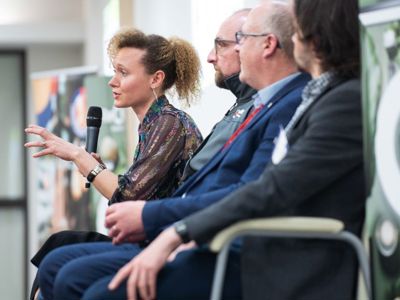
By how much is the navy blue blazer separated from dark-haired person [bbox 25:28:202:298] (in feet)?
1.68

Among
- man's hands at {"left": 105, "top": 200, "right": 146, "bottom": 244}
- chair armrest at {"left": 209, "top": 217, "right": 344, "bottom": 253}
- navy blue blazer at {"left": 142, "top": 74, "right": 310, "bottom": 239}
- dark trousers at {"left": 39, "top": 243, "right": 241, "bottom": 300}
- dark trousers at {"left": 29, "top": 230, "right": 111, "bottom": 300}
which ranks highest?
navy blue blazer at {"left": 142, "top": 74, "right": 310, "bottom": 239}

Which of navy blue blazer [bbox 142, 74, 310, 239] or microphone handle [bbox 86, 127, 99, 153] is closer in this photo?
navy blue blazer [bbox 142, 74, 310, 239]

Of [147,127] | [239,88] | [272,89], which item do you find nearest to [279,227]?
[272,89]

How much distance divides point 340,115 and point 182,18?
3.85m

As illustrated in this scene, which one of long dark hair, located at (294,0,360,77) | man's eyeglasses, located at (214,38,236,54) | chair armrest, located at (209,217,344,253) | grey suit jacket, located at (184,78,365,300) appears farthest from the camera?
man's eyeglasses, located at (214,38,236,54)

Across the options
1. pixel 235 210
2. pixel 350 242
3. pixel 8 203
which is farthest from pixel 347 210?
pixel 8 203

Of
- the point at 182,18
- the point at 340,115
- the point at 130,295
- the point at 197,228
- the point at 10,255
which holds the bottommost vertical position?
the point at 10,255

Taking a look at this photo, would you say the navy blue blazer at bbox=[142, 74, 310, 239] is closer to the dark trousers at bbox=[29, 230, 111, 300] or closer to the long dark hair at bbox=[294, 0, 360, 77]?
the long dark hair at bbox=[294, 0, 360, 77]

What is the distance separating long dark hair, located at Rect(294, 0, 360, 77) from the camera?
2.28 m

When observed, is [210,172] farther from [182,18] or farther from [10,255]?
[10,255]

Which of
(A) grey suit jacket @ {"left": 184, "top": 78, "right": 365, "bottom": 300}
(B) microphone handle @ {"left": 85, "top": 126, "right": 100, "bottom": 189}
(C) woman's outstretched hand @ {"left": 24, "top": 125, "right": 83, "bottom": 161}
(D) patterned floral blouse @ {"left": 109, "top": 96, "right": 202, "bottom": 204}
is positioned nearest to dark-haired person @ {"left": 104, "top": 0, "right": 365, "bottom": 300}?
(A) grey suit jacket @ {"left": 184, "top": 78, "right": 365, "bottom": 300}

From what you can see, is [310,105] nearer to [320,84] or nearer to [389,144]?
[320,84]

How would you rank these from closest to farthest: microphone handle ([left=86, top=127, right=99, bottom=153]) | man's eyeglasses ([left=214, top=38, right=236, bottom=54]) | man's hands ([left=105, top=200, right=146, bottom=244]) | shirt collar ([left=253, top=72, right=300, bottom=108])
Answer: man's hands ([left=105, top=200, right=146, bottom=244])
shirt collar ([left=253, top=72, right=300, bottom=108])
man's eyeglasses ([left=214, top=38, right=236, bottom=54])
microphone handle ([left=86, top=127, right=99, bottom=153])

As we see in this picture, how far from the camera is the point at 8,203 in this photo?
A: 1095 centimetres
